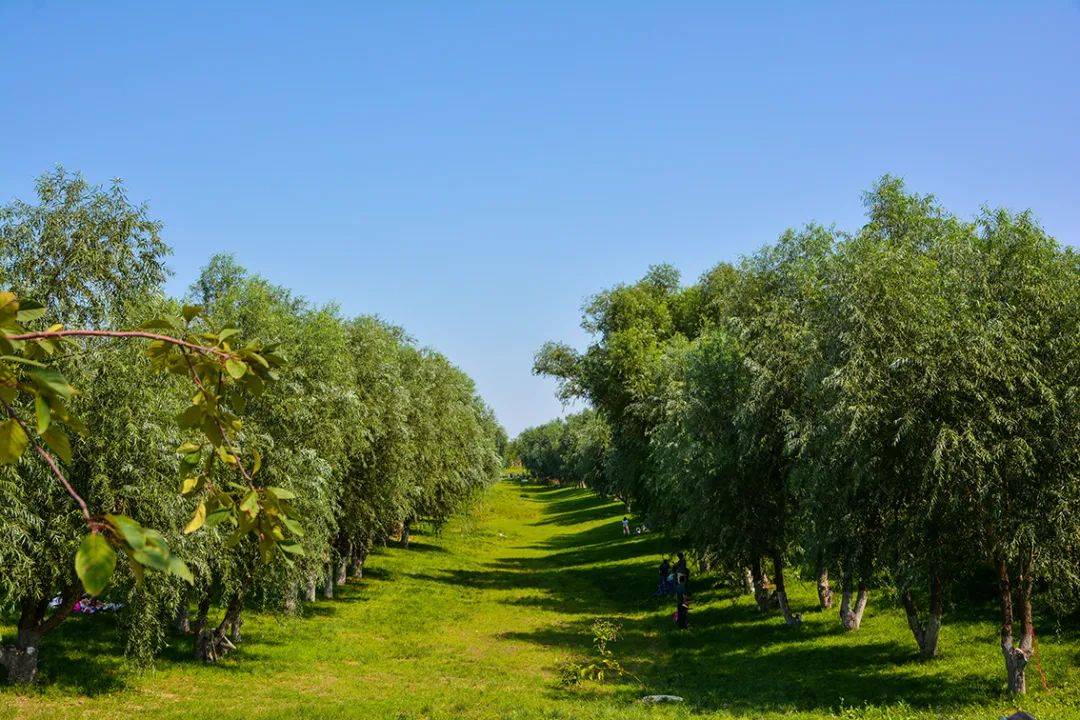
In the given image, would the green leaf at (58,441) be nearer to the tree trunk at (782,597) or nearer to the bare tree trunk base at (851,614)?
the bare tree trunk base at (851,614)

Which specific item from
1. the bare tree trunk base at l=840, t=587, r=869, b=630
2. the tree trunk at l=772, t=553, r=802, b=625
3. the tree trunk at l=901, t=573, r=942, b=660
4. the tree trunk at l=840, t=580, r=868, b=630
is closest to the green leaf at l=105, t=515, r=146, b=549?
the tree trunk at l=901, t=573, r=942, b=660

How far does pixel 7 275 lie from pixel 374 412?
613 inches

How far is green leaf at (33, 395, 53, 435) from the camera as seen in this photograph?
6.04 feet

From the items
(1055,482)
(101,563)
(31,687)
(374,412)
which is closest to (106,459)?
(31,687)

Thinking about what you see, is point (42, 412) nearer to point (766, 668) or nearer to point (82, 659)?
point (766, 668)

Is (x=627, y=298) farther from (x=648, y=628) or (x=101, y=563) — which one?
(x=101, y=563)

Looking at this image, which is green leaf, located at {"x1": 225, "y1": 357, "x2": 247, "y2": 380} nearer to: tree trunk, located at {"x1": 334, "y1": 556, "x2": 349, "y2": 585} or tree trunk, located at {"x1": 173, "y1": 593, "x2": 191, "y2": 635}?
tree trunk, located at {"x1": 173, "y1": 593, "x2": 191, "y2": 635}

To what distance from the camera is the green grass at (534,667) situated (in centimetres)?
1777

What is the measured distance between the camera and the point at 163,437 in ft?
57.4

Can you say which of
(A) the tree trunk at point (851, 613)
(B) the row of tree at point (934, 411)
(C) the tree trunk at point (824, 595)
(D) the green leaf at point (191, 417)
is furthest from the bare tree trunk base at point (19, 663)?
(C) the tree trunk at point (824, 595)

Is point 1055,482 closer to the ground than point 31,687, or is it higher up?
higher up

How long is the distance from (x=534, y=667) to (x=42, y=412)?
2400 centimetres

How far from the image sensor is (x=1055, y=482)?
619 inches

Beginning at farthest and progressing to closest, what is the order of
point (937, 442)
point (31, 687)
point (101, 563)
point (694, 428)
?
point (694, 428) < point (31, 687) < point (937, 442) < point (101, 563)
